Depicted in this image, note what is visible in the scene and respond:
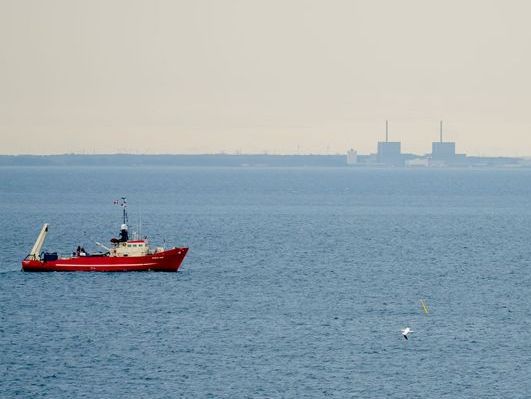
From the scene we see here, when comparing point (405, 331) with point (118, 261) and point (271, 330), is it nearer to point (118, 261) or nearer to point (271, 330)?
point (271, 330)

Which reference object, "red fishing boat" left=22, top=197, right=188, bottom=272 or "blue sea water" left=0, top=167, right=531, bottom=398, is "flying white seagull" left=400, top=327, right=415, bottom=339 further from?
"red fishing boat" left=22, top=197, right=188, bottom=272

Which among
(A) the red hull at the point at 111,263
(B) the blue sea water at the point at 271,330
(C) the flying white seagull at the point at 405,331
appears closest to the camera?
(B) the blue sea water at the point at 271,330

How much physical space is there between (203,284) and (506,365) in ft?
160

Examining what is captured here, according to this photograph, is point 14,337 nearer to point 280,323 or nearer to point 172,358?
point 172,358

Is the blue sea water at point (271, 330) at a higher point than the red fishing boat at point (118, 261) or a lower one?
lower

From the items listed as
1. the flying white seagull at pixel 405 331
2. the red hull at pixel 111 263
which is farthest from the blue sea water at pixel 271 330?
the red hull at pixel 111 263

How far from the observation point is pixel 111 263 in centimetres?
14125

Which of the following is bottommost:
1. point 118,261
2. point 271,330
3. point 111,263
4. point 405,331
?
point 271,330

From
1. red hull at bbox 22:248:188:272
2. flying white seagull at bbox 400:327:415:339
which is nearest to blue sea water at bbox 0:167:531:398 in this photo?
flying white seagull at bbox 400:327:415:339

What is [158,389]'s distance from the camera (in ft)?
280

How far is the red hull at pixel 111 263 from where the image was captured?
141250mm

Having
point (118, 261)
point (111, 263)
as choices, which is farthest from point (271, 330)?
point (111, 263)

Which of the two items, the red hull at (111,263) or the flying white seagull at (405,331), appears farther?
the red hull at (111,263)

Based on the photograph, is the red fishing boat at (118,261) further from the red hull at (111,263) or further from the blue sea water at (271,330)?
the blue sea water at (271,330)
